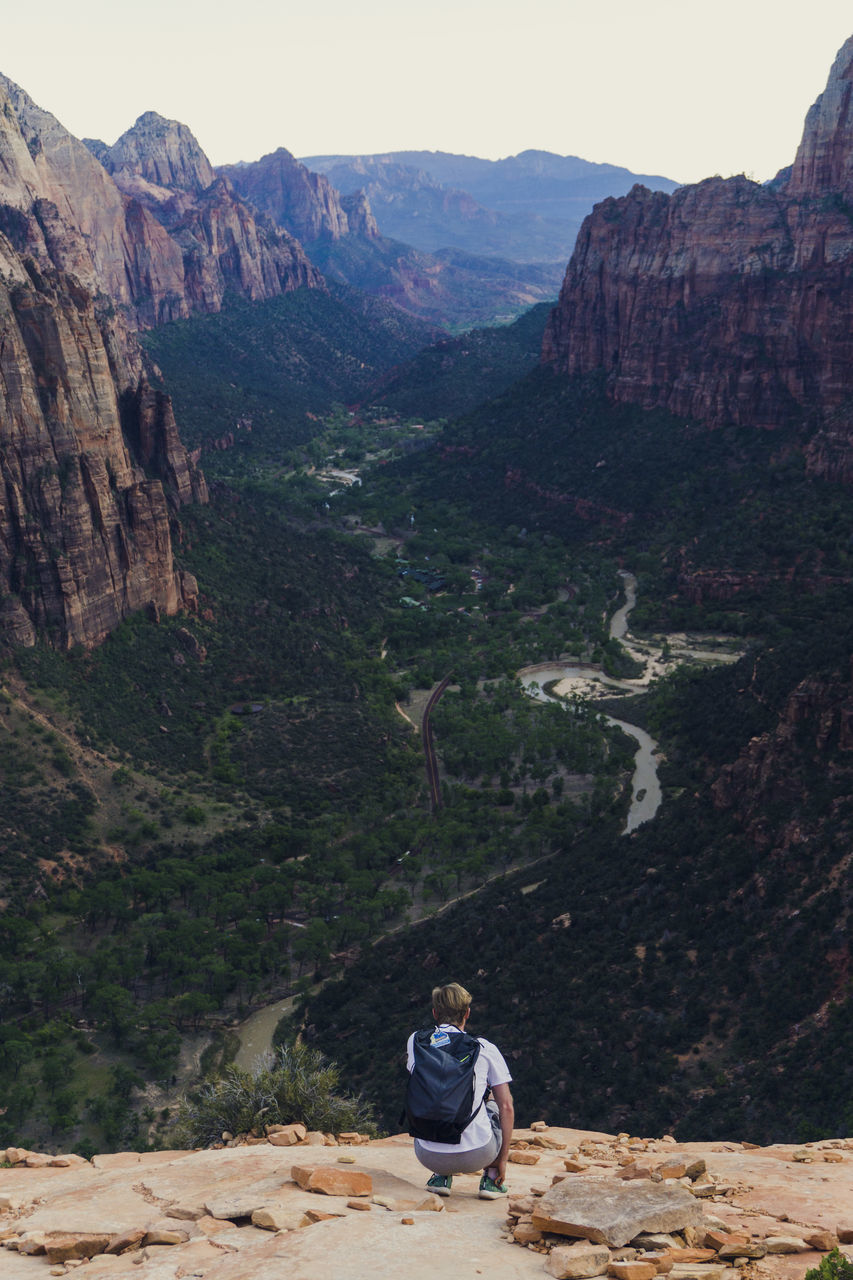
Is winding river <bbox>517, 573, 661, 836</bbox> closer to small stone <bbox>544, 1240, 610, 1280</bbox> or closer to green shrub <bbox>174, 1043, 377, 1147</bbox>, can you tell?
green shrub <bbox>174, 1043, 377, 1147</bbox>

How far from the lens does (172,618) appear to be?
85875mm

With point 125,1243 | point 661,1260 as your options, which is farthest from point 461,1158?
point 125,1243

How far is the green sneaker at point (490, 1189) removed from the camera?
15.3 m

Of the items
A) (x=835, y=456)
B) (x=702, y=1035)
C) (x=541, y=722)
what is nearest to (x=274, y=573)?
(x=541, y=722)

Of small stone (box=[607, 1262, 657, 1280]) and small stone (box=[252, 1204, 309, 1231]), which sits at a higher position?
small stone (box=[607, 1262, 657, 1280])

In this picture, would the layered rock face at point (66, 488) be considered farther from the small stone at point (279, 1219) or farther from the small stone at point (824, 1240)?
the small stone at point (824, 1240)

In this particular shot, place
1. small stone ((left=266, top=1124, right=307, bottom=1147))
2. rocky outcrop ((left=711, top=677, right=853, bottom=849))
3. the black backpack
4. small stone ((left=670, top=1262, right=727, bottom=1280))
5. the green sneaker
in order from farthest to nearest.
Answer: rocky outcrop ((left=711, top=677, right=853, bottom=849))
small stone ((left=266, top=1124, right=307, bottom=1147))
the green sneaker
the black backpack
small stone ((left=670, top=1262, right=727, bottom=1280))

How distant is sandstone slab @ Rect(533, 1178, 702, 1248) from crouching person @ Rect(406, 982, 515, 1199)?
139 centimetres

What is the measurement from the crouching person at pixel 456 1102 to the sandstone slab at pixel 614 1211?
139 cm

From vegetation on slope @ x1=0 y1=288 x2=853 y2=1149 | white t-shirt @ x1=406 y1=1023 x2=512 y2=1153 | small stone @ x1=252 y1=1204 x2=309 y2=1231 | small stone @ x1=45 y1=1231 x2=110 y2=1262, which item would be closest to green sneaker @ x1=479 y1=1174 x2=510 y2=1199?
white t-shirt @ x1=406 y1=1023 x2=512 y2=1153

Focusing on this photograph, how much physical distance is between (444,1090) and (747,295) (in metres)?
135

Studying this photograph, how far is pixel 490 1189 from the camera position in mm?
15398

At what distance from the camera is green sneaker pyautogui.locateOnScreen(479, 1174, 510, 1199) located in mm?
15328

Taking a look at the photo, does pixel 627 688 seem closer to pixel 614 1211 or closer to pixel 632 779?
pixel 632 779
